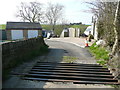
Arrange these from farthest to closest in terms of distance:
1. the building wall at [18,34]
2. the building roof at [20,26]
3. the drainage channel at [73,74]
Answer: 1. the building roof at [20,26]
2. the building wall at [18,34]
3. the drainage channel at [73,74]

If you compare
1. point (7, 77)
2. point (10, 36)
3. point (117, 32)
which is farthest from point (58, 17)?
point (7, 77)

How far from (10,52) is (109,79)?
447 centimetres

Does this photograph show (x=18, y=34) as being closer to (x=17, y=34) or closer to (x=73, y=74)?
(x=17, y=34)

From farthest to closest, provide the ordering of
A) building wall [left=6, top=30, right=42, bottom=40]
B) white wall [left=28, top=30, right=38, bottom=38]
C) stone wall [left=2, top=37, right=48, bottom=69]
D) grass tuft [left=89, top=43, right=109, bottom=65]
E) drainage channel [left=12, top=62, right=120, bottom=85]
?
white wall [left=28, top=30, right=38, bottom=38] → building wall [left=6, top=30, right=42, bottom=40] → grass tuft [left=89, top=43, right=109, bottom=65] → stone wall [left=2, top=37, right=48, bottom=69] → drainage channel [left=12, top=62, right=120, bottom=85]

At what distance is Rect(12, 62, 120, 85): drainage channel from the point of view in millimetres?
4547

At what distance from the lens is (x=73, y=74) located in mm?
5023

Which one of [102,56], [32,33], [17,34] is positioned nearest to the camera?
[102,56]

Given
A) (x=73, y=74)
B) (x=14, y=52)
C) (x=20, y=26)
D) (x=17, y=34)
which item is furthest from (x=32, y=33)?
(x=73, y=74)

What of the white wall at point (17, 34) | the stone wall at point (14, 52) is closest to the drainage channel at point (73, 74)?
the stone wall at point (14, 52)

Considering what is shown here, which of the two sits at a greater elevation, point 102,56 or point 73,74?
point 102,56

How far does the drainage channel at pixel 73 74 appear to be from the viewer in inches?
179

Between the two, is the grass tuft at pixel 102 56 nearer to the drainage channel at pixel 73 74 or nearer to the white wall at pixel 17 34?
the drainage channel at pixel 73 74

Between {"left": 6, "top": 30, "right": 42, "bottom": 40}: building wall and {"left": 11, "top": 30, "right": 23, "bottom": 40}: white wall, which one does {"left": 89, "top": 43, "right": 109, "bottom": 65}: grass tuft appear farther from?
{"left": 11, "top": 30, "right": 23, "bottom": 40}: white wall

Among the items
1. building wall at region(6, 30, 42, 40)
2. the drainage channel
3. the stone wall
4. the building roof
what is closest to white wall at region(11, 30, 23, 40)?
building wall at region(6, 30, 42, 40)
